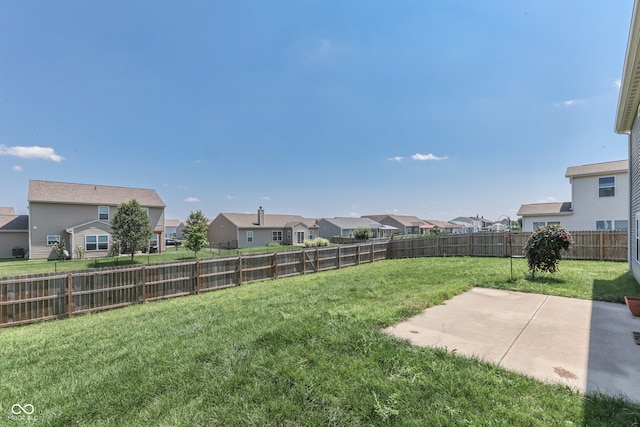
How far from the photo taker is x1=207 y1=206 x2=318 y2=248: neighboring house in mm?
33781

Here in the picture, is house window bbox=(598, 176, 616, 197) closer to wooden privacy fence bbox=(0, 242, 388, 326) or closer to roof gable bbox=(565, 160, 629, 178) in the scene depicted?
roof gable bbox=(565, 160, 629, 178)

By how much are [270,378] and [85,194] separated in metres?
29.4

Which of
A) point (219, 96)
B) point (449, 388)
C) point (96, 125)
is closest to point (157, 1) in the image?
point (219, 96)

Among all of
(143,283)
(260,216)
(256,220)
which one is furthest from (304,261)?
(256,220)

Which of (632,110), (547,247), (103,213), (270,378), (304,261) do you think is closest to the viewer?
(270,378)

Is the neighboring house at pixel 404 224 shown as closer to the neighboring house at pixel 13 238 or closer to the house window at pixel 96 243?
the house window at pixel 96 243

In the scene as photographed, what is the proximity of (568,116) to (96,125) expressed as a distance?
2539 centimetres

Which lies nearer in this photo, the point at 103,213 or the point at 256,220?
the point at 103,213

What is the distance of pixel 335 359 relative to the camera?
3570 millimetres

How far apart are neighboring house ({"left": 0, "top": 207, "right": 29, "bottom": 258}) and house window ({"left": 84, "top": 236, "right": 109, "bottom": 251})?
19.5ft

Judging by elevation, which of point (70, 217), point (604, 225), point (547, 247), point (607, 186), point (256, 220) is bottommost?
point (547, 247)

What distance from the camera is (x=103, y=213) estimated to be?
24.9 metres

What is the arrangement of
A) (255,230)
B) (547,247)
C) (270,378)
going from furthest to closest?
1. (255,230)
2. (547,247)
3. (270,378)

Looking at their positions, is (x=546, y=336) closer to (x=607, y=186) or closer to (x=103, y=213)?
(x=607, y=186)
